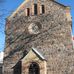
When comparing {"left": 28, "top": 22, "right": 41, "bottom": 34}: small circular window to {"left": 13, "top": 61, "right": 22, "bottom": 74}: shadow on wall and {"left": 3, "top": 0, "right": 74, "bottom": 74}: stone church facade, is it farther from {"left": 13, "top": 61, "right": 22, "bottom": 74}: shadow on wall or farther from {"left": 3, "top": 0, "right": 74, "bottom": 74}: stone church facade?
{"left": 13, "top": 61, "right": 22, "bottom": 74}: shadow on wall

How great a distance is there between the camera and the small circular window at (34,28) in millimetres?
30403

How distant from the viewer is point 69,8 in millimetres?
29859

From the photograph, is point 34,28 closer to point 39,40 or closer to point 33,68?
point 39,40

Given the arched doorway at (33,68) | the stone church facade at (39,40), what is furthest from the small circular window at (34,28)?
the arched doorway at (33,68)

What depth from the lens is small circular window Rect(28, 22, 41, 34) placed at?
3040 centimetres

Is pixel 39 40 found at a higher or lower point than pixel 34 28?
lower

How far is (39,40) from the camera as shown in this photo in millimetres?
29672

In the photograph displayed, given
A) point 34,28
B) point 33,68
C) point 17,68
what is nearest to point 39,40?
point 34,28

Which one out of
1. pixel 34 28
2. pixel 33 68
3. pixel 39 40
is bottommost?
pixel 33 68

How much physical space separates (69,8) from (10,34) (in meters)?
7.67

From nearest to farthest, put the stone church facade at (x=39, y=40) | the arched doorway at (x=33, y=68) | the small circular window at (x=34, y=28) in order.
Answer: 1. the stone church facade at (x=39, y=40)
2. the arched doorway at (x=33, y=68)
3. the small circular window at (x=34, y=28)

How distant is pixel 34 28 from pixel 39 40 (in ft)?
5.86

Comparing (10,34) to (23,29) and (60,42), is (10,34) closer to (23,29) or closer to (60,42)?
(23,29)

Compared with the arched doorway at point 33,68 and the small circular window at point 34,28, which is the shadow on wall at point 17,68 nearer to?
the arched doorway at point 33,68
